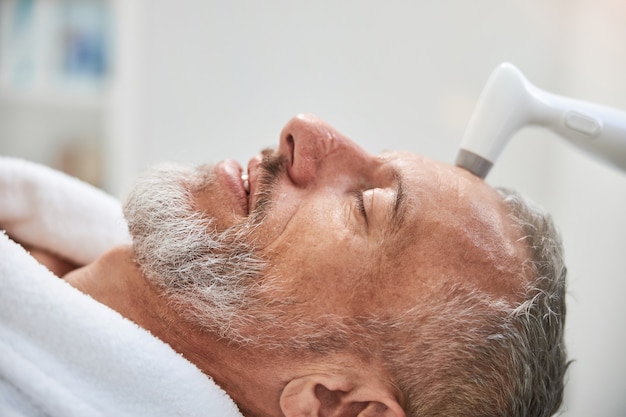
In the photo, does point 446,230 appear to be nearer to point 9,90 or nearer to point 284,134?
point 284,134

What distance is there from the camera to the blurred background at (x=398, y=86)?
1.21 m

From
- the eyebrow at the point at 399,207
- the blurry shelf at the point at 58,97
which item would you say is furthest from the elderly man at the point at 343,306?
the blurry shelf at the point at 58,97

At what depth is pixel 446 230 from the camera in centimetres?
79

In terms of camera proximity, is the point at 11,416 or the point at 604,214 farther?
the point at 604,214

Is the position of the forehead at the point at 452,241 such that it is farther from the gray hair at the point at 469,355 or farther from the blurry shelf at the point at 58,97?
the blurry shelf at the point at 58,97

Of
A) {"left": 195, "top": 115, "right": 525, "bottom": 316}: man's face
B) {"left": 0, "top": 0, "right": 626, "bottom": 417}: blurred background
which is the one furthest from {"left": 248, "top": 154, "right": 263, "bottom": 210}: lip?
{"left": 0, "top": 0, "right": 626, "bottom": 417}: blurred background

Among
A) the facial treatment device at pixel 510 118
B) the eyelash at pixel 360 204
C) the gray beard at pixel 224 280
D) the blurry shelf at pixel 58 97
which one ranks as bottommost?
the blurry shelf at pixel 58 97

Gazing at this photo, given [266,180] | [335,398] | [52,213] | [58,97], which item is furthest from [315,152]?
[58,97]

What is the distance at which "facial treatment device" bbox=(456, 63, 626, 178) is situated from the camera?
0.90m

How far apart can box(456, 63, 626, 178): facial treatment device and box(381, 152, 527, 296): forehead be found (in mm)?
111

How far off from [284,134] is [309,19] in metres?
0.95

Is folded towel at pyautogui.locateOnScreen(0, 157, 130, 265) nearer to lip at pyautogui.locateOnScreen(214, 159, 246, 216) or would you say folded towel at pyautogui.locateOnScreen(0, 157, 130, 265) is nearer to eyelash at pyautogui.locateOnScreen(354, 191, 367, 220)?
lip at pyautogui.locateOnScreen(214, 159, 246, 216)

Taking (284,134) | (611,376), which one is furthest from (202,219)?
(611,376)

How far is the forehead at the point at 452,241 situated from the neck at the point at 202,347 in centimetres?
21
